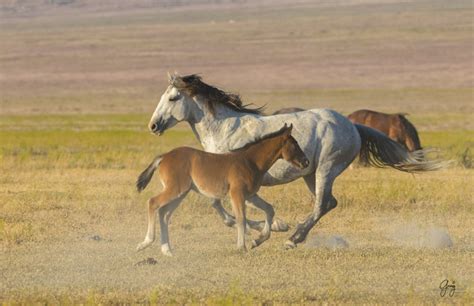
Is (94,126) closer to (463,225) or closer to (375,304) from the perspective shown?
(463,225)

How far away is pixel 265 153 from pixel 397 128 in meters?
11.6

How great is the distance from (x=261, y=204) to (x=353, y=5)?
11612 centimetres

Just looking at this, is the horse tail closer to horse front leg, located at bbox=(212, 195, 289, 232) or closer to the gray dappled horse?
the gray dappled horse

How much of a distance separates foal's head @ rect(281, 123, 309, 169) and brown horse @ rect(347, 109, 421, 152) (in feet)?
35.8

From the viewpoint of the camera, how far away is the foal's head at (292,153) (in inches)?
520

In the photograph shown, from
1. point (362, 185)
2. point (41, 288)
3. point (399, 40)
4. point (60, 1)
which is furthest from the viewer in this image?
point (60, 1)

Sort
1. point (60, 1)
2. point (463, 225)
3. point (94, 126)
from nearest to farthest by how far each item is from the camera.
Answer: point (463, 225)
point (94, 126)
point (60, 1)

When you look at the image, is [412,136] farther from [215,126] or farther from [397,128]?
[215,126]

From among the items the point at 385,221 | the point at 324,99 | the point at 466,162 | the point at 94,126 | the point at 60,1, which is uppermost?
the point at 385,221

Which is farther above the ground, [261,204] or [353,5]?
[261,204]

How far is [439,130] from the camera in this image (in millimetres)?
38375

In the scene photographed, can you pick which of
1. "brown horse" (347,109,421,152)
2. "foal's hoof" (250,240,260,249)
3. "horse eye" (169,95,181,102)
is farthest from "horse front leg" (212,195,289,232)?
"brown horse" (347,109,421,152)

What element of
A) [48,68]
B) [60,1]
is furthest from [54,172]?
[60,1]

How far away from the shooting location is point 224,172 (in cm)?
1300
